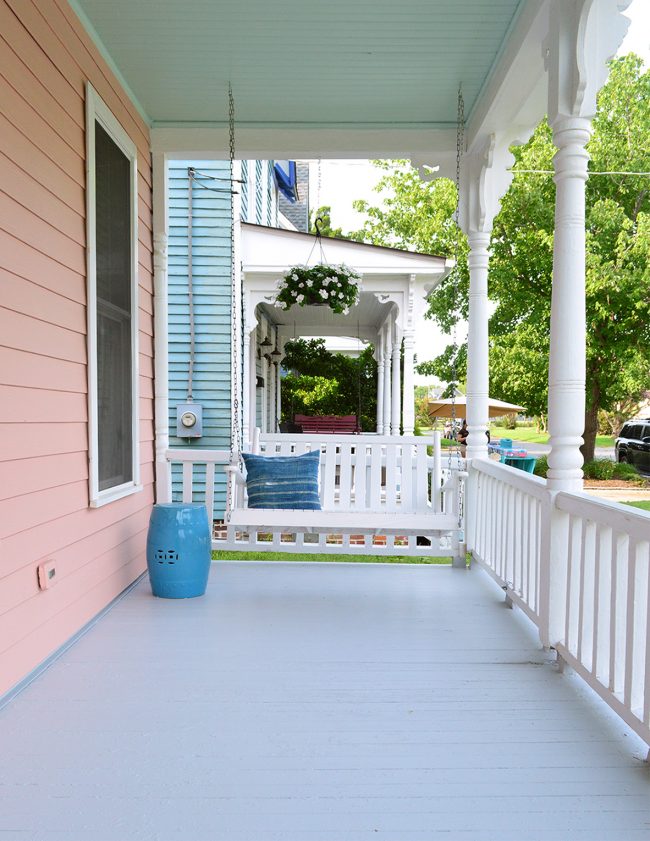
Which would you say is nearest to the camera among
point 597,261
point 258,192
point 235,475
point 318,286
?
point 235,475

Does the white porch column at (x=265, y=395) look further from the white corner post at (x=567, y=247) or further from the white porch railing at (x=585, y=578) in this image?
the white corner post at (x=567, y=247)

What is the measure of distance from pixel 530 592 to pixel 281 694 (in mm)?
1403

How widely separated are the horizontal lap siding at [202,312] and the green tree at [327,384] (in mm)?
6995

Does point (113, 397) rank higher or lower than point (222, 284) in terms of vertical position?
lower


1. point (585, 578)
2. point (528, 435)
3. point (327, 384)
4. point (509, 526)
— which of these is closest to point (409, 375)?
point (509, 526)

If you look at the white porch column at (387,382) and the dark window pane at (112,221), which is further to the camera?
the white porch column at (387,382)

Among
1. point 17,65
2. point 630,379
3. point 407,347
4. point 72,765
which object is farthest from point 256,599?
point 630,379

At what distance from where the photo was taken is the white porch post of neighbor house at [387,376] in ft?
33.9

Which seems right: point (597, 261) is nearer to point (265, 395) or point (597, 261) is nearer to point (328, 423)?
point (328, 423)

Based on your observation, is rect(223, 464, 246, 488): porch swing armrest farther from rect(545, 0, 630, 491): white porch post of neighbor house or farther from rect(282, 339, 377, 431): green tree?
rect(282, 339, 377, 431): green tree

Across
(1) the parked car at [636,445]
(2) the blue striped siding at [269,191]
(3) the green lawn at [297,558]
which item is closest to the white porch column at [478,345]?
(3) the green lawn at [297,558]

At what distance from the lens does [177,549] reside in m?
3.87

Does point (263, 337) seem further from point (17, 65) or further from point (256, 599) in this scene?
point (17, 65)

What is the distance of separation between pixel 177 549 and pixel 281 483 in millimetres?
896
